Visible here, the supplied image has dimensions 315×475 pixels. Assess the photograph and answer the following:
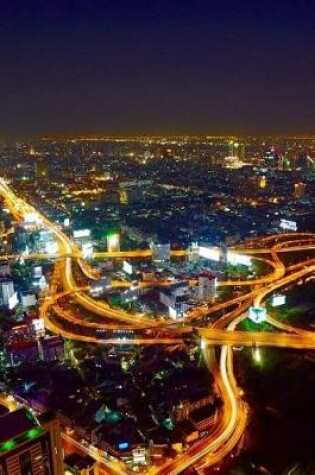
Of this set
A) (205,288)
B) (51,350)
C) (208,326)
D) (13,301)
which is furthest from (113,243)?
(51,350)

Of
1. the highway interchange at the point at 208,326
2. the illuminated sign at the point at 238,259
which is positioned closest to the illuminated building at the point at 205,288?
the highway interchange at the point at 208,326

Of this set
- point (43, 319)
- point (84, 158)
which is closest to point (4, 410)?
point (43, 319)

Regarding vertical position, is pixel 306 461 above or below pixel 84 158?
below

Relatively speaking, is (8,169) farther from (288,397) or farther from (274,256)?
(288,397)

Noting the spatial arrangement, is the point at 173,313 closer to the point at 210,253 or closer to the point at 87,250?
the point at 210,253

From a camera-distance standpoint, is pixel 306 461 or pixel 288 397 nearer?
pixel 306 461

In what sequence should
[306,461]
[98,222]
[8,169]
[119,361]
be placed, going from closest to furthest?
[306,461] < [119,361] < [98,222] < [8,169]

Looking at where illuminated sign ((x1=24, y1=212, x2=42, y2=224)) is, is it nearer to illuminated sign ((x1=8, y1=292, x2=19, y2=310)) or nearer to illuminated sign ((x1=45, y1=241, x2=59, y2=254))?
illuminated sign ((x1=45, y1=241, x2=59, y2=254))

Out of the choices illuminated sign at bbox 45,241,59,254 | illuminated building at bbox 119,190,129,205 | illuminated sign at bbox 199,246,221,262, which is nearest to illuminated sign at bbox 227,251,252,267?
illuminated sign at bbox 199,246,221,262
